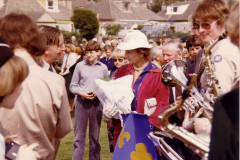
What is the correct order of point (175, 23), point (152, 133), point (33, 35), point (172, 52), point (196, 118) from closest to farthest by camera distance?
point (196, 118) < point (33, 35) < point (152, 133) < point (172, 52) < point (175, 23)

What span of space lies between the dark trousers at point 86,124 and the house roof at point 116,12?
6213 centimetres

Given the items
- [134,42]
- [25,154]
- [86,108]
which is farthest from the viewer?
[86,108]

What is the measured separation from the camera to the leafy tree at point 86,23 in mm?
45312

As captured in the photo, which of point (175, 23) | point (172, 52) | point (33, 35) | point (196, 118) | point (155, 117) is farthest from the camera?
point (175, 23)

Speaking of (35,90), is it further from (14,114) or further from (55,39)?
(55,39)

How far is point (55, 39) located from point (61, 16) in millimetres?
50611

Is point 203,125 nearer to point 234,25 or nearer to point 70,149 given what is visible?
point 234,25

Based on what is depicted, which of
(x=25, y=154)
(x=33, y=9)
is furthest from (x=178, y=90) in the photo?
(x=33, y=9)

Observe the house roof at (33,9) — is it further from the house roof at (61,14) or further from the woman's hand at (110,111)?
the woman's hand at (110,111)

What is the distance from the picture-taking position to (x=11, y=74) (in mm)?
2186

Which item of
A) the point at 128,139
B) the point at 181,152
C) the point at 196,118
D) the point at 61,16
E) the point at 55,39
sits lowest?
the point at 181,152

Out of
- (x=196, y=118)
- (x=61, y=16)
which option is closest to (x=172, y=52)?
(x=196, y=118)

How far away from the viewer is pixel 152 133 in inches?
140

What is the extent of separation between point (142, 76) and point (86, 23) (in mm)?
42567
